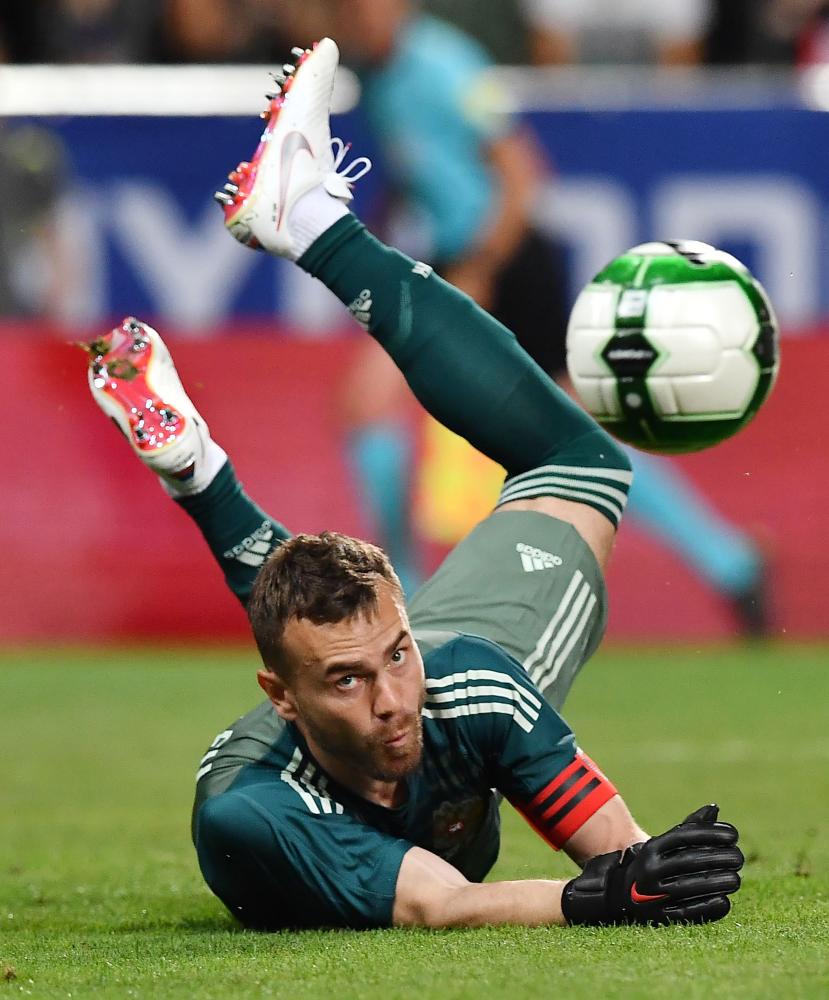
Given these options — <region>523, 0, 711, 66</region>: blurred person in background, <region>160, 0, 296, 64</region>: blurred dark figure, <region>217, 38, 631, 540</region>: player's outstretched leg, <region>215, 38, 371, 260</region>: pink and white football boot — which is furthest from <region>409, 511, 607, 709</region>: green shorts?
<region>523, 0, 711, 66</region>: blurred person in background

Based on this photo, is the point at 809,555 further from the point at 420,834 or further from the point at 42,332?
the point at 420,834

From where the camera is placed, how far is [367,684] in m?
4.56

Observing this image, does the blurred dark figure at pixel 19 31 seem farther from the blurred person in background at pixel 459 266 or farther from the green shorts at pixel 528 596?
the green shorts at pixel 528 596

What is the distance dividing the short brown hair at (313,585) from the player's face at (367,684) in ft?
0.09

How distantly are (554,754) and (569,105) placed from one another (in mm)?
8666

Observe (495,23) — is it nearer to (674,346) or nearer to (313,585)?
(674,346)

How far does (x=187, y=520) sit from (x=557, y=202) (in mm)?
3072

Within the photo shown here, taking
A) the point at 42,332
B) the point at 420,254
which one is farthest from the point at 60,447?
the point at 420,254

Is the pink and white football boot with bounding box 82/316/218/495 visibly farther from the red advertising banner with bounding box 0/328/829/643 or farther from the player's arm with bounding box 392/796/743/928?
the red advertising banner with bounding box 0/328/829/643

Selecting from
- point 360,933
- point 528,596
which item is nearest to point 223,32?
point 528,596

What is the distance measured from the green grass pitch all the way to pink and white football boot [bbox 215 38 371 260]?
1891mm

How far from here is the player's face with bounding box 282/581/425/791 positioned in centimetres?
455

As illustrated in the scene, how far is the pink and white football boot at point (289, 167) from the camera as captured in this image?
594 cm

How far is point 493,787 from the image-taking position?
16.2ft
